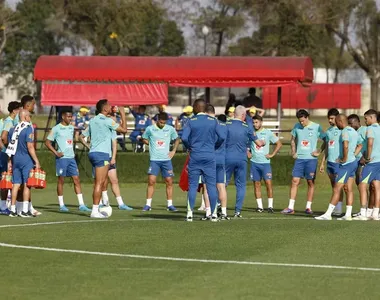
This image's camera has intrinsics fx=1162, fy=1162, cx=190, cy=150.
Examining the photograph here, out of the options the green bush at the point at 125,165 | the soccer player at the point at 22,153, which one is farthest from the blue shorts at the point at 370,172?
the green bush at the point at 125,165

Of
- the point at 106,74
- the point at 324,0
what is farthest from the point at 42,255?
the point at 324,0

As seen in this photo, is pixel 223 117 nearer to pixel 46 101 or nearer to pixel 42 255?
pixel 42 255

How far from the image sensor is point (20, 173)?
20203mm

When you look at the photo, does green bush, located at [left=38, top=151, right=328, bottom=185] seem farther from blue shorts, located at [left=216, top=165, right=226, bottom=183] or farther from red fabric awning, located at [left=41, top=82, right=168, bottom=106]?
blue shorts, located at [left=216, top=165, right=226, bottom=183]

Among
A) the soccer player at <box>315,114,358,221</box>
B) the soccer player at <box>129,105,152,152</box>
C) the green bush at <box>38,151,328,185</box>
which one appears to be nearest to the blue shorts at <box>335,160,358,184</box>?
the soccer player at <box>315,114,358,221</box>

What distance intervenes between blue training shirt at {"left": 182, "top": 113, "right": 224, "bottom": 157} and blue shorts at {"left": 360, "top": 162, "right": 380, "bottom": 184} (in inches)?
119

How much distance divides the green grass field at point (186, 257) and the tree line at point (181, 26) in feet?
178

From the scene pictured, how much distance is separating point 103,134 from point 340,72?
93147mm

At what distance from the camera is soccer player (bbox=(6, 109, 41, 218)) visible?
20.0 metres

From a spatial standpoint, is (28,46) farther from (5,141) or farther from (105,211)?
(105,211)

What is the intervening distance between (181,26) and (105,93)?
4689cm

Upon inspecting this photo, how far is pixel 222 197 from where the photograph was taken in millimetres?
19750

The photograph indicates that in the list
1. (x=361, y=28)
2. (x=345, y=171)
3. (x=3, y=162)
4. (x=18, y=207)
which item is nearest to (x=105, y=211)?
(x=18, y=207)

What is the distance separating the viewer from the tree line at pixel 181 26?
75312 millimetres
